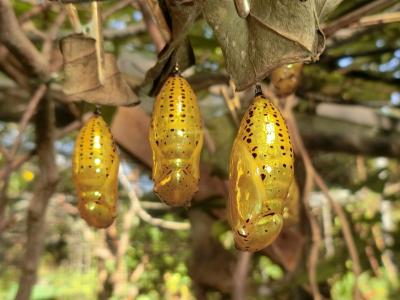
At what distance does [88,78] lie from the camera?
554mm

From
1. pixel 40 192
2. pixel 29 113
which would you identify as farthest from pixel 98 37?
pixel 40 192

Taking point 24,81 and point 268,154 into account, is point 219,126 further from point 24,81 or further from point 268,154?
point 268,154

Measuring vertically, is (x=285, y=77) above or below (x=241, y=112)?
above

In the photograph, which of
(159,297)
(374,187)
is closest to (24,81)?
(374,187)

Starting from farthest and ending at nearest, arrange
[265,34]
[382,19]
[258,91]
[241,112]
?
[241,112], [382,19], [258,91], [265,34]

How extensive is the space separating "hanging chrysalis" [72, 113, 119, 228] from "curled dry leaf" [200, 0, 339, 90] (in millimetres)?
194

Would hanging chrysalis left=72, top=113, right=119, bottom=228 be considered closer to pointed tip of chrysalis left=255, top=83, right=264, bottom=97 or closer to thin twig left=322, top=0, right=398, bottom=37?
pointed tip of chrysalis left=255, top=83, right=264, bottom=97

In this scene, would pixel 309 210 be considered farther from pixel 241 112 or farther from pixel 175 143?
pixel 175 143

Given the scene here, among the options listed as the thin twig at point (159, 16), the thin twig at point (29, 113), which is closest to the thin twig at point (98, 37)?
the thin twig at point (159, 16)

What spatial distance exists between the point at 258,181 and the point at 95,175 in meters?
0.16

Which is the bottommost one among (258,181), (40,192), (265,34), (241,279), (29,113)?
(241,279)

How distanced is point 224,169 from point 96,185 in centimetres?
57

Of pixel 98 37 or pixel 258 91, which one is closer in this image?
pixel 258 91

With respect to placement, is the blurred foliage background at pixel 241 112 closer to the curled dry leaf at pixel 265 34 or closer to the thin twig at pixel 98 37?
the thin twig at pixel 98 37
